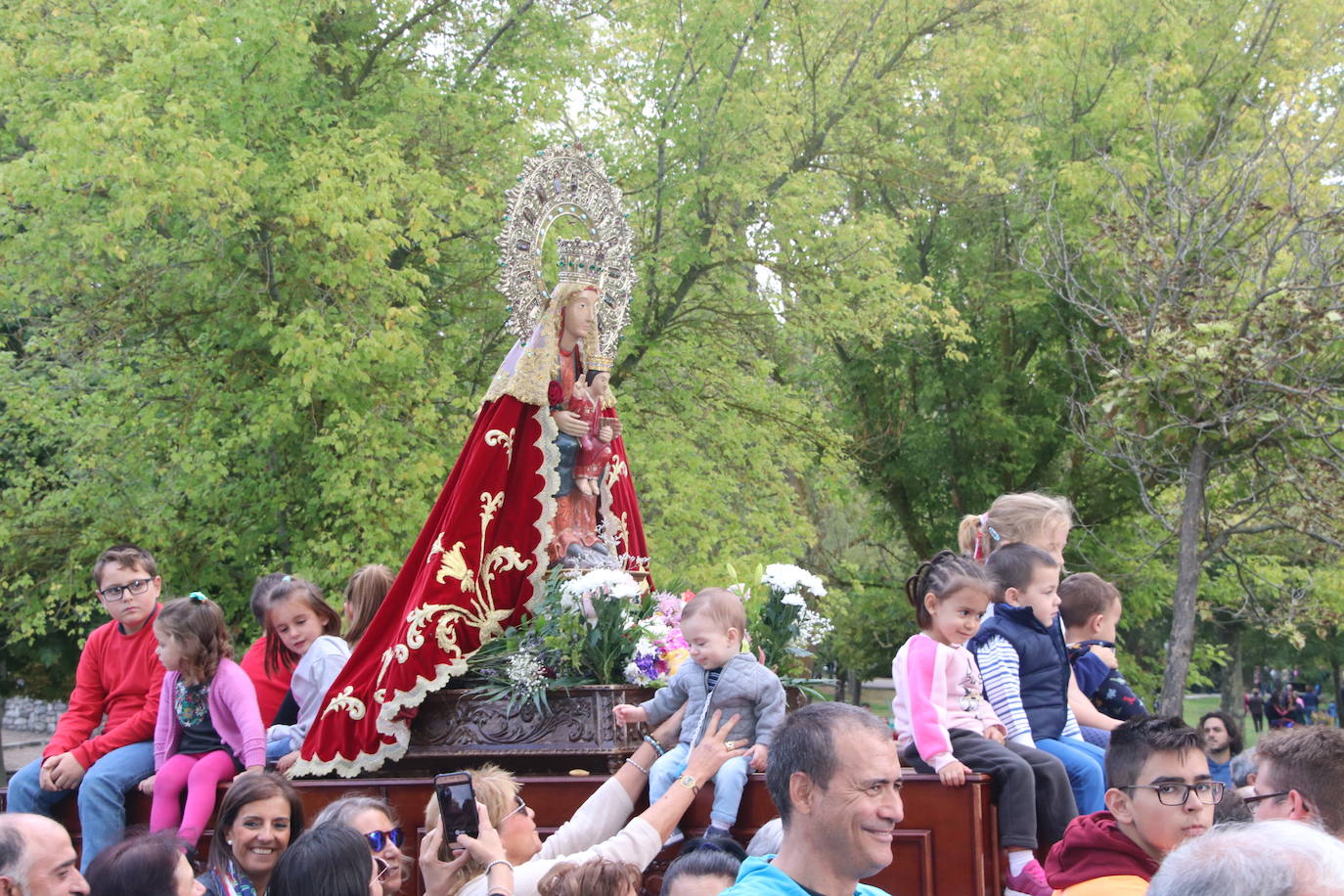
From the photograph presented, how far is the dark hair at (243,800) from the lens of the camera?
17.5 feet

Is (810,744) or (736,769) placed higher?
(810,744)

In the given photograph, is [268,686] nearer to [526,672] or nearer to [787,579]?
[526,672]

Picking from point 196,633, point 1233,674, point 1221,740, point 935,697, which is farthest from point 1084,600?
point 1233,674

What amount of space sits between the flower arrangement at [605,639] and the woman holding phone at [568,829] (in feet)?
2.11

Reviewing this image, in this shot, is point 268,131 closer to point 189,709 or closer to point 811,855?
point 189,709

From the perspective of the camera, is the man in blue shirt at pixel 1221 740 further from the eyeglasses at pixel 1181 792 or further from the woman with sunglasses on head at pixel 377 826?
the woman with sunglasses on head at pixel 377 826

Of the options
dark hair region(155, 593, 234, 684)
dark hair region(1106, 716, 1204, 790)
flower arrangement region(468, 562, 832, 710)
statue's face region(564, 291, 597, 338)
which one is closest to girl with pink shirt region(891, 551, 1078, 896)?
flower arrangement region(468, 562, 832, 710)

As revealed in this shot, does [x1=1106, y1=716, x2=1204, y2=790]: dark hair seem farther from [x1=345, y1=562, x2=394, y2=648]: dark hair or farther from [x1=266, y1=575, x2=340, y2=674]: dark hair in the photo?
[x1=266, y1=575, x2=340, y2=674]: dark hair

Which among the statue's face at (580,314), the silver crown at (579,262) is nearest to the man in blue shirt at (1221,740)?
the statue's face at (580,314)

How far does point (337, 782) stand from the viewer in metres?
7.23

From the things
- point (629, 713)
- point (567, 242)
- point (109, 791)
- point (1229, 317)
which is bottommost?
point (109, 791)

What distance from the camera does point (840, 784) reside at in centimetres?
330

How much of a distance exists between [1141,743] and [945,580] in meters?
2.12

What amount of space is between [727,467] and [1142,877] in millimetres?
13394
